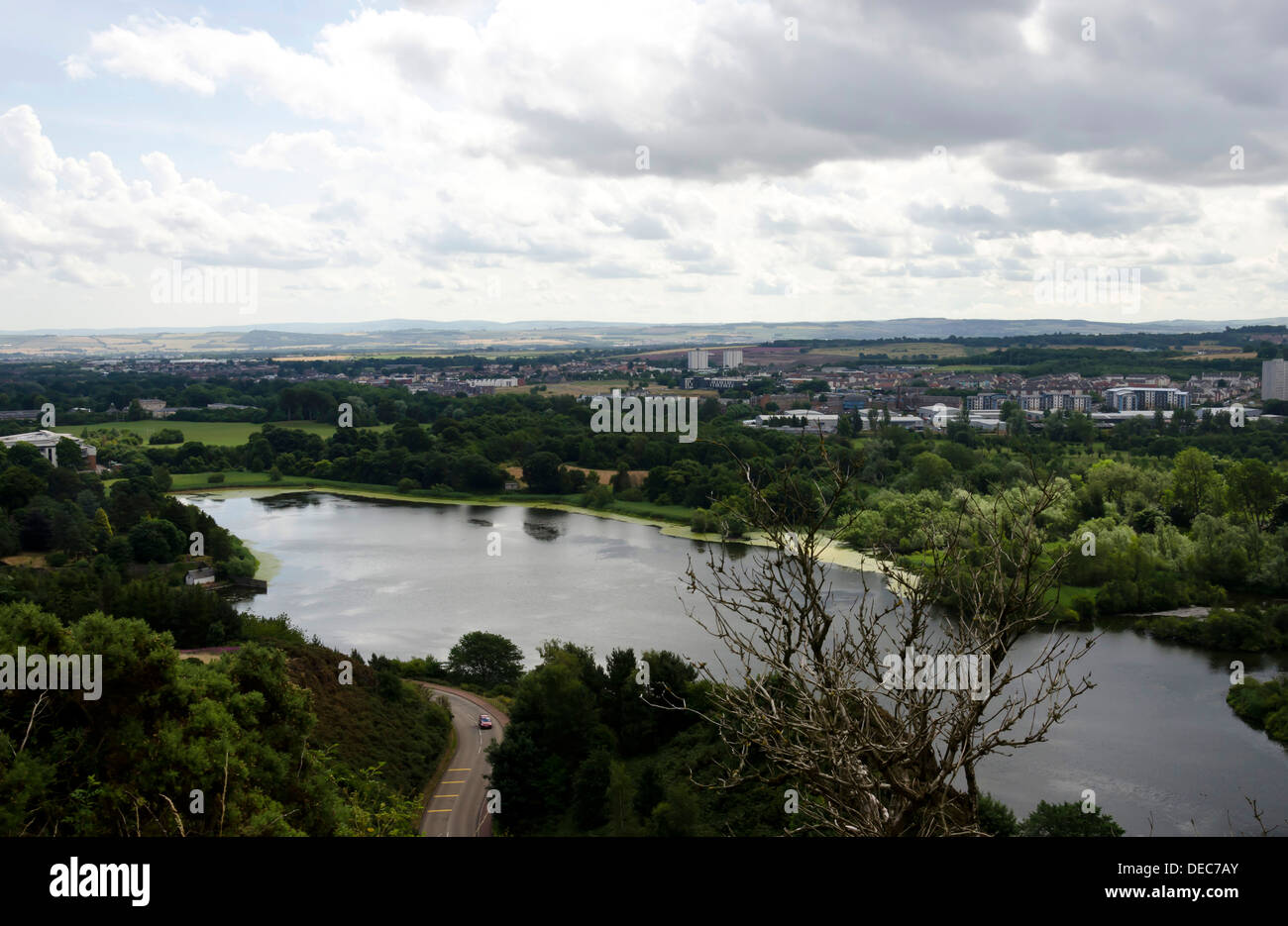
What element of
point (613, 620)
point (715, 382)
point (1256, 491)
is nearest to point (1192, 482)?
point (1256, 491)

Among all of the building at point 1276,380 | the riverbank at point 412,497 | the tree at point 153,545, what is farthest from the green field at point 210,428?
the building at point 1276,380

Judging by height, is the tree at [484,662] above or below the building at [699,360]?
below

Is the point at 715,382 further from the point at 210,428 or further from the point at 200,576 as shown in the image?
the point at 200,576

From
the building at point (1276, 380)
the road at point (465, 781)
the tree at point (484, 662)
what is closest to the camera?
the road at point (465, 781)

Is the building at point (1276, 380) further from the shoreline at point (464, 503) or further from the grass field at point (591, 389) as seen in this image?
the shoreline at point (464, 503)

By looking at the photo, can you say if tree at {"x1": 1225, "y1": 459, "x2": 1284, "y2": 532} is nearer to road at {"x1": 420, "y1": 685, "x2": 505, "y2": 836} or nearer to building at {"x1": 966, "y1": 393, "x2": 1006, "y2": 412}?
road at {"x1": 420, "y1": 685, "x2": 505, "y2": 836}
